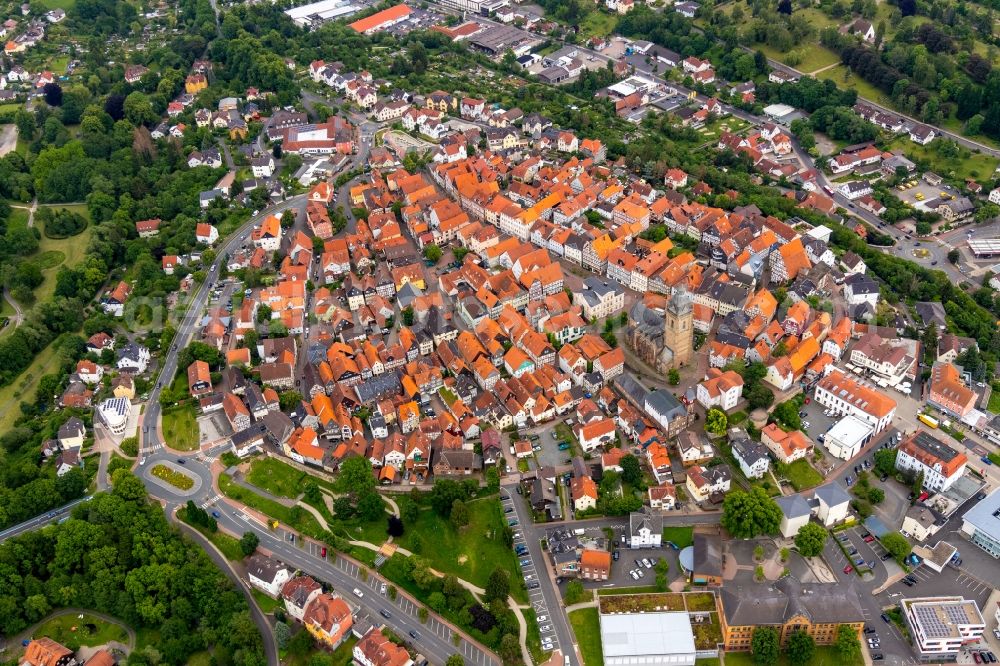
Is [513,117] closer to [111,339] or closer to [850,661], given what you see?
[111,339]

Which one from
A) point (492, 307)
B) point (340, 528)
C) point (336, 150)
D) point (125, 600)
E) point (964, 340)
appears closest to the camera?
point (125, 600)

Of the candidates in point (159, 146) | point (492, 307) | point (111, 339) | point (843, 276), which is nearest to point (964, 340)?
point (843, 276)

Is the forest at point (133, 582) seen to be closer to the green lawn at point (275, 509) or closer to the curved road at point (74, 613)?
the curved road at point (74, 613)

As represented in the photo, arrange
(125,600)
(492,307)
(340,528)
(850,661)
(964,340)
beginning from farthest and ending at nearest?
1. (492,307)
2. (964,340)
3. (340,528)
4. (125,600)
5. (850,661)

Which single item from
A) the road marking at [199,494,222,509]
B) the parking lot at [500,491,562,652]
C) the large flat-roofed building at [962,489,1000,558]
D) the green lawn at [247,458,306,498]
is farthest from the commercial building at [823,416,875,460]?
the road marking at [199,494,222,509]

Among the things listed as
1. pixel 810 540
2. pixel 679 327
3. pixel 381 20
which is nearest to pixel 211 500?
pixel 679 327

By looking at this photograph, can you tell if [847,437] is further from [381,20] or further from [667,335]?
[381,20]
